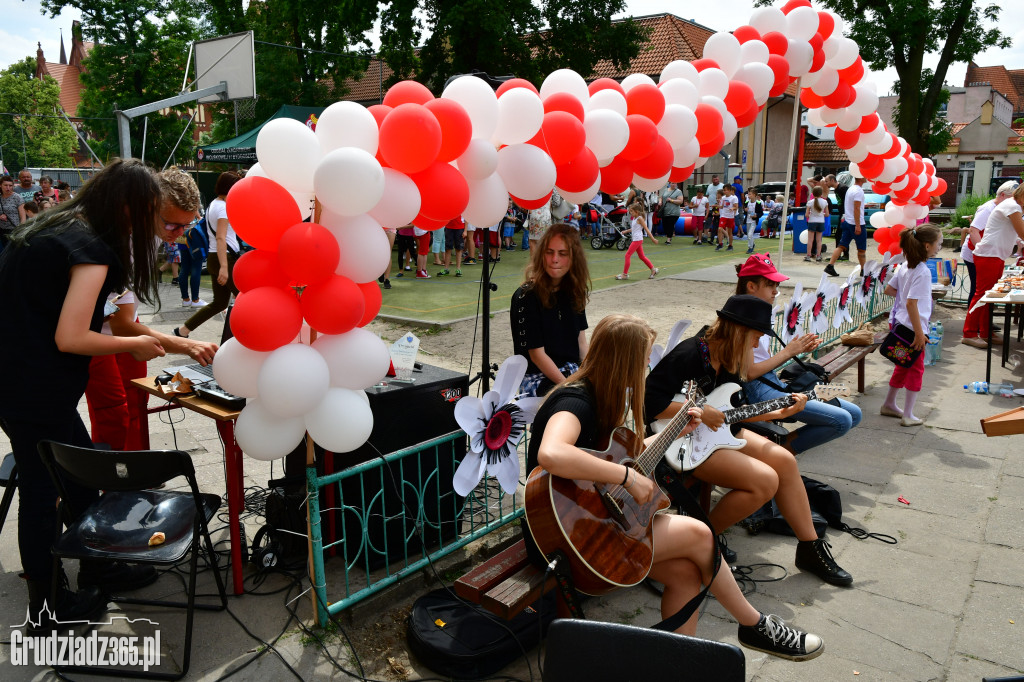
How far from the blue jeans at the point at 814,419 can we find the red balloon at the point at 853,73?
10.3 feet

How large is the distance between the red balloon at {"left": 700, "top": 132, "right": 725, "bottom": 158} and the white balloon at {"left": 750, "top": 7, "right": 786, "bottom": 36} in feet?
4.52

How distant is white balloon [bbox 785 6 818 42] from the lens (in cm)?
545

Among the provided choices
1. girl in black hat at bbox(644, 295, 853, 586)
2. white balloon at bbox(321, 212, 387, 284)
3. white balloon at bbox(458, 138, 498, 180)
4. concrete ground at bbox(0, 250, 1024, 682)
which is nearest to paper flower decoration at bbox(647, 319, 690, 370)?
girl in black hat at bbox(644, 295, 853, 586)

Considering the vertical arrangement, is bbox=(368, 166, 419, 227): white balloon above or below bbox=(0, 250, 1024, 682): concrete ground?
above

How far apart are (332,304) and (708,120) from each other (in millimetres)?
2955

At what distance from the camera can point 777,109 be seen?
1409 inches

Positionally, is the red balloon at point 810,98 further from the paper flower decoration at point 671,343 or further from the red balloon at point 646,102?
the paper flower decoration at point 671,343

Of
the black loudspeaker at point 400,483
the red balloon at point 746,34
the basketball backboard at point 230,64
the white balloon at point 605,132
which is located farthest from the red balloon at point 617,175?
the basketball backboard at point 230,64

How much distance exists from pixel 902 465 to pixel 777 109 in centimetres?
3453

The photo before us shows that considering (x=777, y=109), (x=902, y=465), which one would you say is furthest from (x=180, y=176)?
(x=777, y=109)

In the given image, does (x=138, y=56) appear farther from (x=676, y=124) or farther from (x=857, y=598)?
(x=857, y=598)

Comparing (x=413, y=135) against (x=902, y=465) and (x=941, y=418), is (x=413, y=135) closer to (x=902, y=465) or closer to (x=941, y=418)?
(x=902, y=465)

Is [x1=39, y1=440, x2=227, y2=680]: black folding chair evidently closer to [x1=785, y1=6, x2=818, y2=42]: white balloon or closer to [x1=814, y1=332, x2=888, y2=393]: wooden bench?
[x1=814, y1=332, x2=888, y2=393]: wooden bench

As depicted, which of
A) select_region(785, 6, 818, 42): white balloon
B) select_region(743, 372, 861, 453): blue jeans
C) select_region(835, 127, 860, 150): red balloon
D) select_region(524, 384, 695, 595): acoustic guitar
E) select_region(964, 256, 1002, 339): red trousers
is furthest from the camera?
select_region(964, 256, 1002, 339): red trousers
